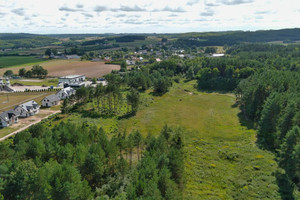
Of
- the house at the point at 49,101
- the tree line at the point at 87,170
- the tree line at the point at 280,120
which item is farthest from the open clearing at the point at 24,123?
the tree line at the point at 280,120

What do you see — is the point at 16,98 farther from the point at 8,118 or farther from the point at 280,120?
the point at 280,120

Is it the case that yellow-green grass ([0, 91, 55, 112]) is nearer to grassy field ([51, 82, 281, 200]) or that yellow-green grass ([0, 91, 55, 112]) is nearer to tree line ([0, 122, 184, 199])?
grassy field ([51, 82, 281, 200])

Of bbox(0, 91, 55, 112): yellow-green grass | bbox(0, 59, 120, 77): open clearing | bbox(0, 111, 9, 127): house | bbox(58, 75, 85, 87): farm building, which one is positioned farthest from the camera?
bbox(0, 59, 120, 77): open clearing

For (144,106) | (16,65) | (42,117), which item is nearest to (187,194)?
(144,106)

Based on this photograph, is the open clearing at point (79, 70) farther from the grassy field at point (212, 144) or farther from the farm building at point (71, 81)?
the grassy field at point (212, 144)

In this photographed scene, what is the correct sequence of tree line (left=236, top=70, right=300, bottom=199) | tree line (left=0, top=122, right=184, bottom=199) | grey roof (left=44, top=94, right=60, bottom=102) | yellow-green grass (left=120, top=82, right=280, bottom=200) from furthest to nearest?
grey roof (left=44, top=94, right=60, bottom=102), tree line (left=236, top=70, right=300, bottom=199), yellow-green grass (left=120, top=82, right=280, bottom=200), tree line (left=0, top=122, right=184, bottom=199)

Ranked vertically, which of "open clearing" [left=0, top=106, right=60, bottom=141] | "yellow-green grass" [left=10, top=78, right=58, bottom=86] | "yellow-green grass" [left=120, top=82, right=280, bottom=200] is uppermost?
"yellow-green grass" [left=10, top=78, right=58, bottom=86]

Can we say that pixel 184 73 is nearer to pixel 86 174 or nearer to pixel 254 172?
pixel 254 172

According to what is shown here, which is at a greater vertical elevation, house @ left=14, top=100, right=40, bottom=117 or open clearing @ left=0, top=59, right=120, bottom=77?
open clearing @ left=0, top=59, right=120, bottom=77

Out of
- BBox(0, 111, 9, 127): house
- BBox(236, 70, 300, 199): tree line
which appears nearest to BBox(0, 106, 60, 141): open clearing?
BBox(0, 111, 9, 127): house
